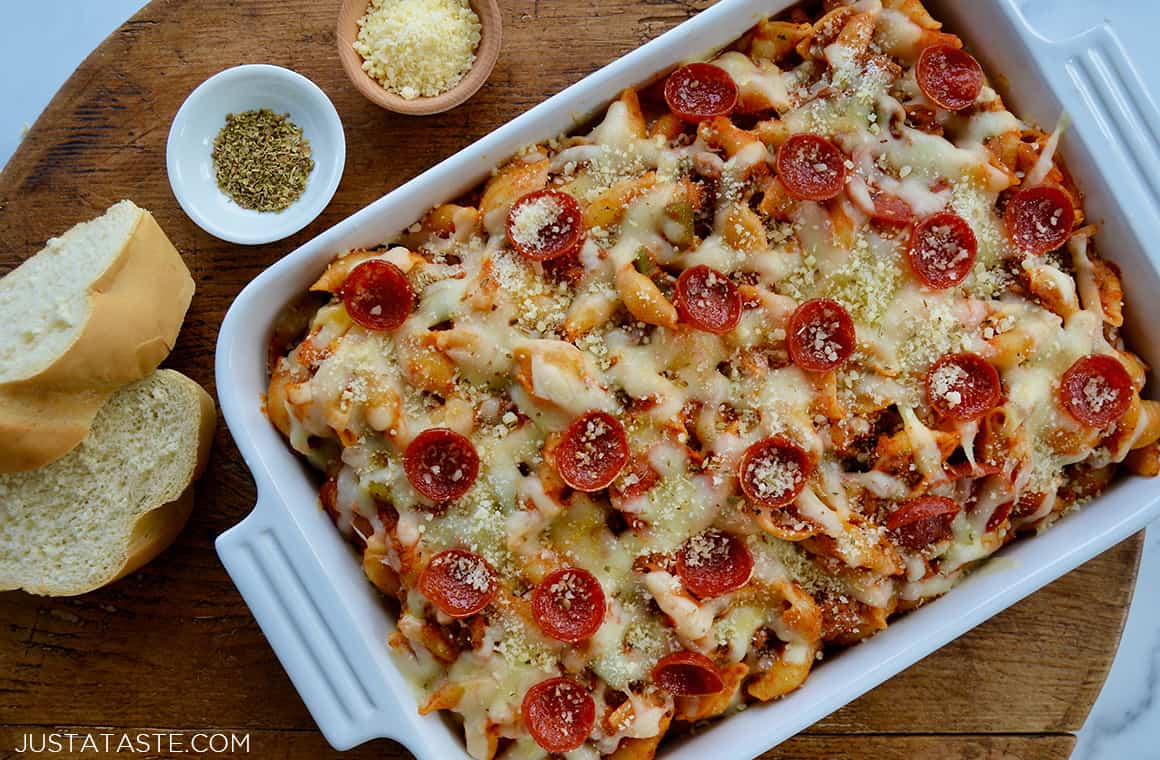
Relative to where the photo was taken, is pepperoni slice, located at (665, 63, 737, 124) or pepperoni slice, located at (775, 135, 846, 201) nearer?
pepperoni slice, located at (775, 135, 846, 201)

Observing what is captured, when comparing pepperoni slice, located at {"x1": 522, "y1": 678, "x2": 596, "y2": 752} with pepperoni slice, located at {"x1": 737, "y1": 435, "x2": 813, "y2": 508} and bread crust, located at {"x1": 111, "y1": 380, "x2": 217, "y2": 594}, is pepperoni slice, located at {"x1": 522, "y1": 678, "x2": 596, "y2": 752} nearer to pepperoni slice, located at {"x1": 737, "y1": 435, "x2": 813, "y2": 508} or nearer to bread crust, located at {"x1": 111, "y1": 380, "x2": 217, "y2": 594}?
pepperoni slice, located at {"x1": 737, "y1": 435, "x2": 813, "y2": 508}

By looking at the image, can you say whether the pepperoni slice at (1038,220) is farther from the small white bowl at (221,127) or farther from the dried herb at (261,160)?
the dried herb at (261,160)

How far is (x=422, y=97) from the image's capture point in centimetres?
294

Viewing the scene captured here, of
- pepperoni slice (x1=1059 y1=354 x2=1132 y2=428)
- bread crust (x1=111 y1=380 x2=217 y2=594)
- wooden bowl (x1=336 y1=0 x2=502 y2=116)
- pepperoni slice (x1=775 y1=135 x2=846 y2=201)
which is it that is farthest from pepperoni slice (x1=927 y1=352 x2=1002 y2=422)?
bread crust (x1=111 y1=380 x2=217 y2=594)

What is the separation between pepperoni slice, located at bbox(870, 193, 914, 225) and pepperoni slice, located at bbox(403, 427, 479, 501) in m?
1.18

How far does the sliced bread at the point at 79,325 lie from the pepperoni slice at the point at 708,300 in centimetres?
140

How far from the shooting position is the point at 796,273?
8.68 feet

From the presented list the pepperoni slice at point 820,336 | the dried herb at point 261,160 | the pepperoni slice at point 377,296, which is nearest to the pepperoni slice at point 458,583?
the pepperoni slice at point 377,296

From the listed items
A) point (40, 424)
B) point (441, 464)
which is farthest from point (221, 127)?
point (441, 464)

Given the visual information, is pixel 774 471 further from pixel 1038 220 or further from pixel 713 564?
pixel 1038 220

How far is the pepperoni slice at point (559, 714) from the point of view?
8.06ft

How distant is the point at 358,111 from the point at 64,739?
201 centimetres

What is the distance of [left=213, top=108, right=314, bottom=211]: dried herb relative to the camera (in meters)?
2.97

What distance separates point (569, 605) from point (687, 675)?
0.34 m
